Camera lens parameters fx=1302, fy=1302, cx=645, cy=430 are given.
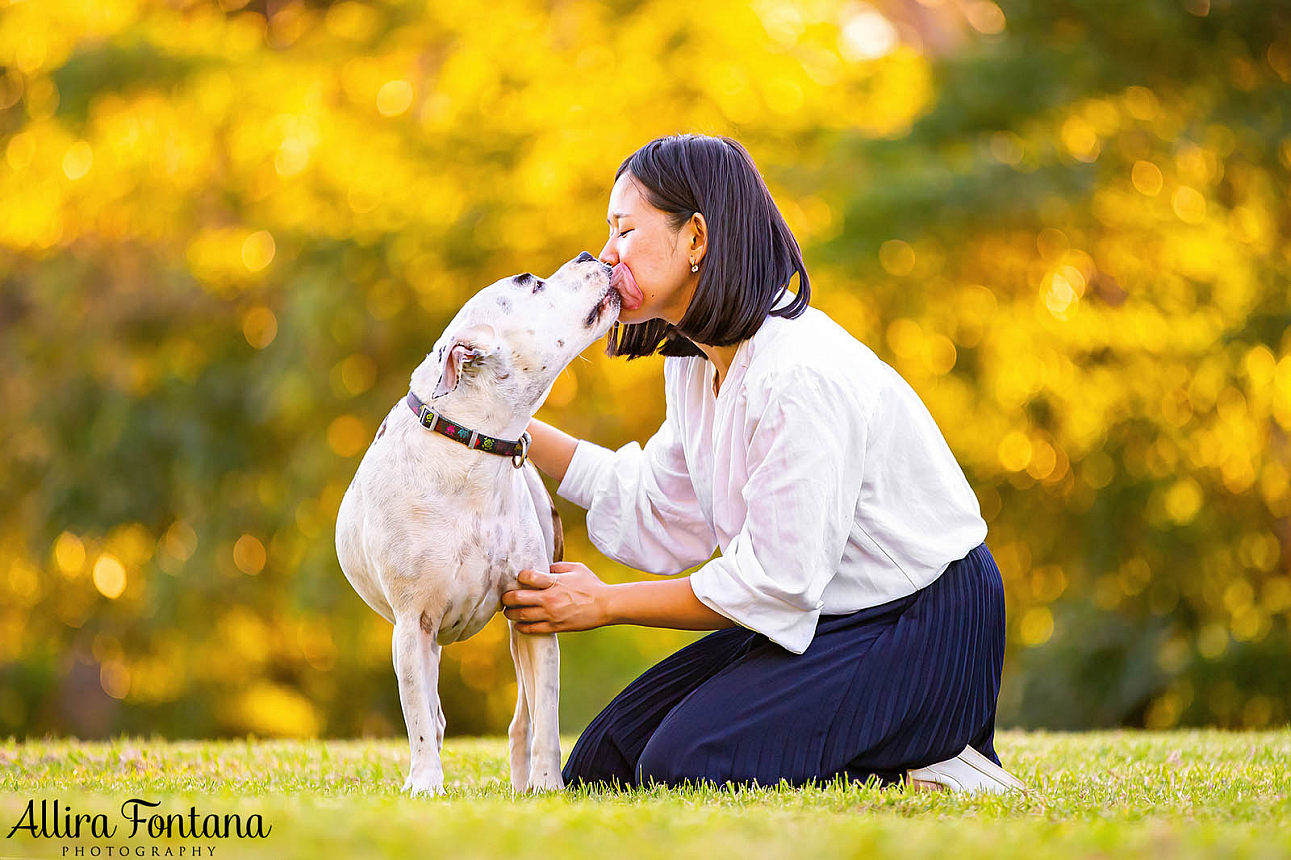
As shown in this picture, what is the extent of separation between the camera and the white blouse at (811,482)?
3012 mm

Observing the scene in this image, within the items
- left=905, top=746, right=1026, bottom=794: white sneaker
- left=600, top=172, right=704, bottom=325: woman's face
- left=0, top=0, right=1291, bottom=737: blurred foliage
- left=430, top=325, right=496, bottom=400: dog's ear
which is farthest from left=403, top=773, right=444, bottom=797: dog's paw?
left=0, top=0, right=1291, bottom=737: blurred foliage

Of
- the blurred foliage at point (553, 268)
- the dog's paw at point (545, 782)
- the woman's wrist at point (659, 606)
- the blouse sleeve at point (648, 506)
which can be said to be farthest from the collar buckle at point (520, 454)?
the blurred foliage at point (553, 268)

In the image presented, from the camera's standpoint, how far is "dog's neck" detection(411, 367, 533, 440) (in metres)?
3.18

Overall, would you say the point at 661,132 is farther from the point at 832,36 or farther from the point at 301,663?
the point at 301,663

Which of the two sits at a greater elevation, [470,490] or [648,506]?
[470,490]

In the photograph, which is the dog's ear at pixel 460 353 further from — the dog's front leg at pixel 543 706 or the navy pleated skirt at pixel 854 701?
the navy pleated skirt at pixel 854 701

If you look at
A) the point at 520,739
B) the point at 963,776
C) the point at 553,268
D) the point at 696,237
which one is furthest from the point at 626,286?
the point at 553,268

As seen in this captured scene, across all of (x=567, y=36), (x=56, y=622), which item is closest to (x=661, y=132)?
(x=567, y=36)

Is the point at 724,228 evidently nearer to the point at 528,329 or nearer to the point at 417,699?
the point at 528,329

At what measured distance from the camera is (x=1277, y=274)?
8.91m

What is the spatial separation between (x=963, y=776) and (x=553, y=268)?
7.32 m

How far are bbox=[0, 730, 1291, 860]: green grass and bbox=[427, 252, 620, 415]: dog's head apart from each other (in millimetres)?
994

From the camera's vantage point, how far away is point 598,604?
10.4 feet

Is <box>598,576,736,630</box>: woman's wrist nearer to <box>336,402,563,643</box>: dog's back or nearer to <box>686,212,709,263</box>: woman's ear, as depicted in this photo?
<box>336,402,563,643</box>: dog's back
